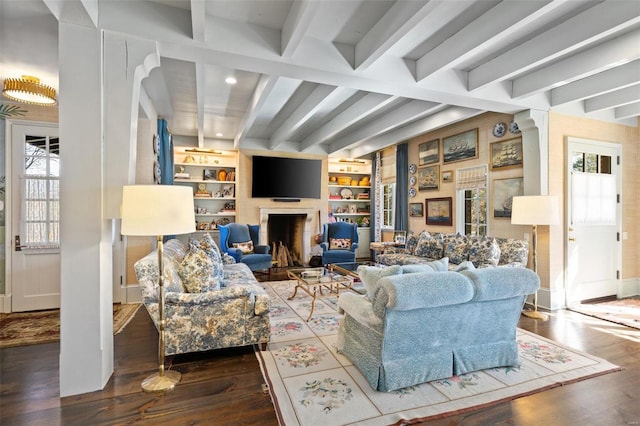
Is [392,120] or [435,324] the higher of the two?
[392,120]

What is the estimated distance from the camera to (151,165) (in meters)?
4.39

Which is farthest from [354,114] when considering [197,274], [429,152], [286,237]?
[286,237]

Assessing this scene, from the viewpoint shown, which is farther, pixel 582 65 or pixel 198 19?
pixel 582 65

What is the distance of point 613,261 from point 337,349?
181 inches

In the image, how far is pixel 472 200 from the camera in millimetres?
5387

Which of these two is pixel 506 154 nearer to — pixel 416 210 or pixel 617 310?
pixel 416 210

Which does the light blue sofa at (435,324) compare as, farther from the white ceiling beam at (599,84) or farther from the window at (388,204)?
the window at (388,204)

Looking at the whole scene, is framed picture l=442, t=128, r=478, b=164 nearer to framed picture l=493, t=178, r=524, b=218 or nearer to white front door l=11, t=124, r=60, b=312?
framed picture l=493, t=178, r=524, b=218

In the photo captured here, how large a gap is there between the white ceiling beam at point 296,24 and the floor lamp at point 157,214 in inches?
56.5

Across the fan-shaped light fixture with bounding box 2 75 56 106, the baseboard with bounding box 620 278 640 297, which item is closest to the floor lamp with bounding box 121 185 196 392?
the fan-shaped light fixture with bounding box 2 75 56 106

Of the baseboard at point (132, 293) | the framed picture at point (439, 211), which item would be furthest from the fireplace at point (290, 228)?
the baseboard at point (132, 293)

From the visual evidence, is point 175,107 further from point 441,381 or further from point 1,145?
point 441,381

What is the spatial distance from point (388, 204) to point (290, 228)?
8.05 feet

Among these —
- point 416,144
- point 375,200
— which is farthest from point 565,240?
point 375,200
